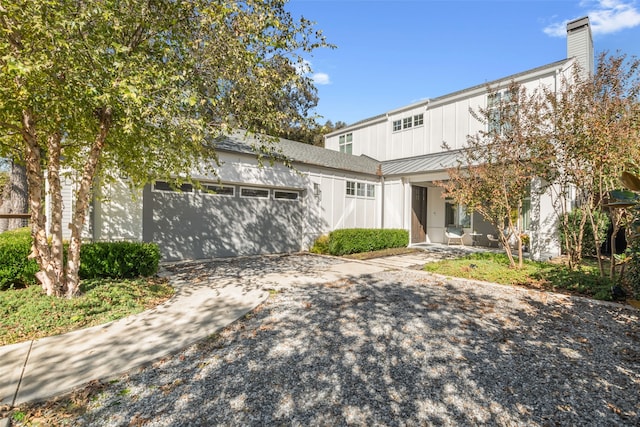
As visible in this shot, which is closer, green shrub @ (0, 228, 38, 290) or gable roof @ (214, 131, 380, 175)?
green shrub @ (0, 228, 38, 290)

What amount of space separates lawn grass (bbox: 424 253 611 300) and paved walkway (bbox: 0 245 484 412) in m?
4.56

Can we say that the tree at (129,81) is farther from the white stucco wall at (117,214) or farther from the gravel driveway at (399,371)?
the gravel driveway at (399,371)

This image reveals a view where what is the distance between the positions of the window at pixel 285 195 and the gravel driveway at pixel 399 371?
21.4ft

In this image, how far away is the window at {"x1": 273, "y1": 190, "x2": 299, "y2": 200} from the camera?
11.1 meters

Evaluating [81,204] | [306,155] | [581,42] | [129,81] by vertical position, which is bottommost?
[81,204]

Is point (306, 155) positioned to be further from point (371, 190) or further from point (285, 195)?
point (371, 190)

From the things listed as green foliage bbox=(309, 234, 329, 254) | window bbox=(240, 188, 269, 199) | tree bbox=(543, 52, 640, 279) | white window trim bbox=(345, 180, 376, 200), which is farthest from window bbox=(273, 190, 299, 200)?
tree bbox=(543, 52, 640, 279)

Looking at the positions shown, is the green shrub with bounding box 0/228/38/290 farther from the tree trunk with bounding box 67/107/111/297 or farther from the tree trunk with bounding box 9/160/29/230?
the tree trunk with bounding box 9/160/29/230

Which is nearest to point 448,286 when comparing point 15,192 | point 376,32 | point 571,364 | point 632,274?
point 632,274

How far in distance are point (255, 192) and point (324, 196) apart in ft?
9.39

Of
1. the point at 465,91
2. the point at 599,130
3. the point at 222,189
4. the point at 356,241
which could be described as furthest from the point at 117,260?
the point at 465,91

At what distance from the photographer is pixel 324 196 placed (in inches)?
480

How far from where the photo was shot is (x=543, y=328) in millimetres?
4062

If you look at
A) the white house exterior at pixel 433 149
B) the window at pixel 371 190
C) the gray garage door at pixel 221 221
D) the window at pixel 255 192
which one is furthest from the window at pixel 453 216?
the window at pixel 255 192
